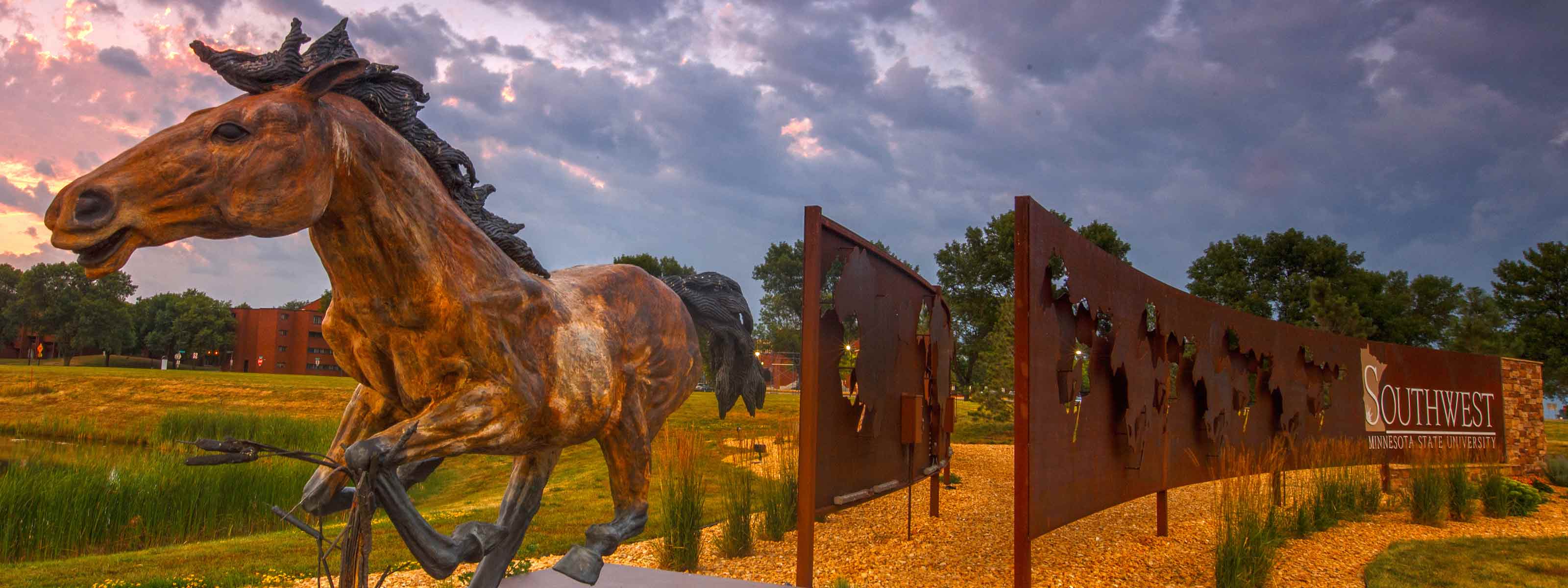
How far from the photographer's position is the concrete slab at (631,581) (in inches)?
156

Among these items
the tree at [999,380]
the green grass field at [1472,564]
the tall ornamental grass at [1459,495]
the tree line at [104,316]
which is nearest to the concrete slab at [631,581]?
the green grass field at [1472,564]

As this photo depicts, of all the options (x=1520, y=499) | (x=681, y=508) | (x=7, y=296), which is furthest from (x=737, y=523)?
(x=7, y=296)

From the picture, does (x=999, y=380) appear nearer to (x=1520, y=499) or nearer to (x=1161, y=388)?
(x=1520, y=499)

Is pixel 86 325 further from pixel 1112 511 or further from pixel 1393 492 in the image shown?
pixel 1393 492

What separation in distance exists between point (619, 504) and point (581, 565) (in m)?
0.30

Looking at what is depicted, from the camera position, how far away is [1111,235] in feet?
87.0

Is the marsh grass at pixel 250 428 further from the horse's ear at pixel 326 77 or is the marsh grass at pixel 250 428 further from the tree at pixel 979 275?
the tree at pixel 979 275

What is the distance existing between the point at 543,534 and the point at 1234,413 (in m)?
7.76

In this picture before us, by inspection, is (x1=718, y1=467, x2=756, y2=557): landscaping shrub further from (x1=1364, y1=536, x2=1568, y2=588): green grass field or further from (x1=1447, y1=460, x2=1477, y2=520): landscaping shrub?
(x1=1447, y1=460, x2=1477, y2=520): landscaping shrub

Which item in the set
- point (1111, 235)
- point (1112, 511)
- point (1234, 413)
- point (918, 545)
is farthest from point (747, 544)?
point (1111, 235)

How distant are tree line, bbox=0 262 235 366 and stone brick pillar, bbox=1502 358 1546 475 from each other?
2903cm

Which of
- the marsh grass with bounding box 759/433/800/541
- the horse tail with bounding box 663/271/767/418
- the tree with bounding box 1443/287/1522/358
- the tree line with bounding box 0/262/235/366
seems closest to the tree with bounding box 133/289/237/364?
the tree line with bounding box 0/262/235/366

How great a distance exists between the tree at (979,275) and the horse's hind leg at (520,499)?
2453cm

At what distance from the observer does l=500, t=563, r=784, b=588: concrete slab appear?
13.0 feet
